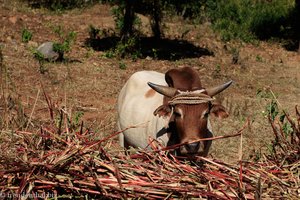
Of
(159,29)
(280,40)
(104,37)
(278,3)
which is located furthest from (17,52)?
(278,3)

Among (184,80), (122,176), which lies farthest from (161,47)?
(122,176)

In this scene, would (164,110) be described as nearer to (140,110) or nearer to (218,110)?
(218,110)

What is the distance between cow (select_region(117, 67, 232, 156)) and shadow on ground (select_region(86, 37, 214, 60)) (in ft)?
25.9

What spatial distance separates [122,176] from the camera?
2.83 m

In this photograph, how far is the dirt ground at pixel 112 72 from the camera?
850 cm

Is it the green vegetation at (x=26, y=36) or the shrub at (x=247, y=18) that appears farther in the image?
the shrub at (x=247, y=18)

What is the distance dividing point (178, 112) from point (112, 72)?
748 centimetres

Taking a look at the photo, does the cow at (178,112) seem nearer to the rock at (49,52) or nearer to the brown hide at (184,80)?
the brown hide at (184,80)

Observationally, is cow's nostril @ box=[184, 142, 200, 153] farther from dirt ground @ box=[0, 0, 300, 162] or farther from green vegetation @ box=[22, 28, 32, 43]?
green vegetation @ box=[22, 28, 32, 43]

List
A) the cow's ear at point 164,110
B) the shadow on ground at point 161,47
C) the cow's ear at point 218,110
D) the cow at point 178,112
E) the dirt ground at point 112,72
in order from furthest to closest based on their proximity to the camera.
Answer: the shadow on ground at point 161,47, the dirt ground at point 112,72, the cow's ear at point 218,110, the cow's ear at point 164,110, the cow at point 178,112

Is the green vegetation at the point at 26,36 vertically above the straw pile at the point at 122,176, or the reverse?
the straw pile at the point at 122,176

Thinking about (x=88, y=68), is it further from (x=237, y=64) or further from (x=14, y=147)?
(x=14, y=147)

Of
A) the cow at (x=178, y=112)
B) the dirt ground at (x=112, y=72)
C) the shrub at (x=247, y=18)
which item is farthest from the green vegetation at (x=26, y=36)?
the cow at (x=178, y=112)

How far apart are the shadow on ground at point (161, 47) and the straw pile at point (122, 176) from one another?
1086 cm
